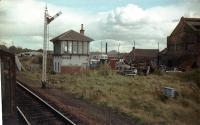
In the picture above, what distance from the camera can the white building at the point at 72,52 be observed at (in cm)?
4653

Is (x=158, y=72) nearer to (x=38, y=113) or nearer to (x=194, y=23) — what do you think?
(x=194, y=23)

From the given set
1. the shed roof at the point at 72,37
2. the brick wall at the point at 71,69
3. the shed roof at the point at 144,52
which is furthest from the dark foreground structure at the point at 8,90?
the shed roof at the point at 144,52

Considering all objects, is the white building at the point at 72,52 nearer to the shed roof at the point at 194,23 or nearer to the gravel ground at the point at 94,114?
the shed roof at the point at 194,23

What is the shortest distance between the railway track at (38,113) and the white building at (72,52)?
2514 centimetres

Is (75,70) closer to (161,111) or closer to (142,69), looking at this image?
(142,69)

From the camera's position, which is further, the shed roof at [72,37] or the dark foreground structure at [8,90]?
the shed roof at [72,37]

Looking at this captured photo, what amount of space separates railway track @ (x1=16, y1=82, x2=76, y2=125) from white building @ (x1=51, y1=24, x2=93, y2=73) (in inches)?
990

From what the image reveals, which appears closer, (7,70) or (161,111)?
(7,70)

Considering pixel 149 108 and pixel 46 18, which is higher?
pixel 46 18

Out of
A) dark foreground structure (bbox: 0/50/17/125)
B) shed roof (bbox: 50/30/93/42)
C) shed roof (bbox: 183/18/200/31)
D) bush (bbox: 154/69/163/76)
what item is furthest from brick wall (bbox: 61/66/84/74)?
dark foreground structure (bbox: 0/50/17/125)

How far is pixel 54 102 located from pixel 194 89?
7421mm

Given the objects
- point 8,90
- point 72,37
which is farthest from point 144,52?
point 8,90

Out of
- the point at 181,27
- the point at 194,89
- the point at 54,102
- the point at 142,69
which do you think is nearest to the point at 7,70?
the point at 54,102

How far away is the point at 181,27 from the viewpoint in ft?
209
